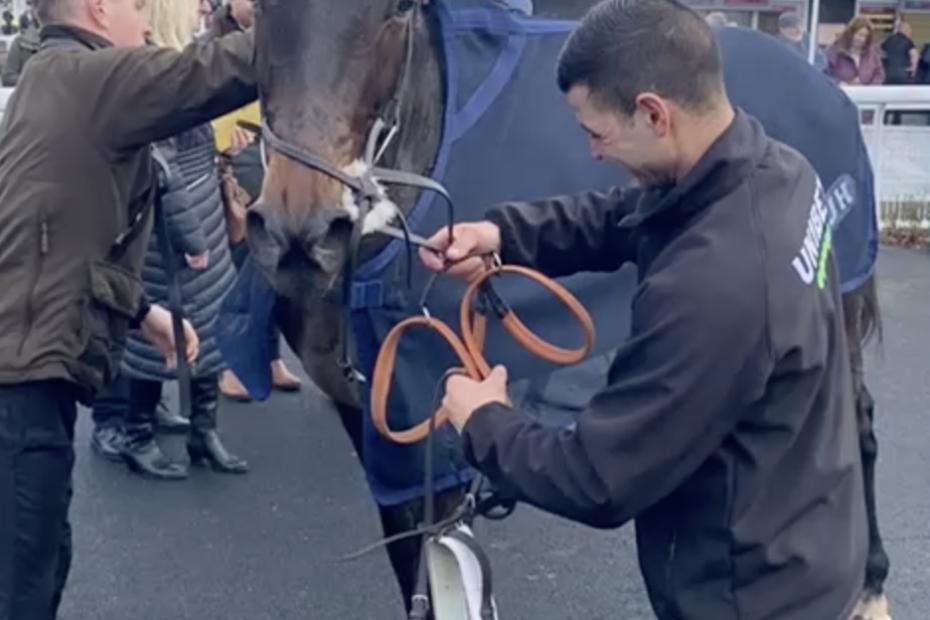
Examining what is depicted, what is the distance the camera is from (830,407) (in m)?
2.43

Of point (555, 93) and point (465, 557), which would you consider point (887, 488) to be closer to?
point (555, 93)

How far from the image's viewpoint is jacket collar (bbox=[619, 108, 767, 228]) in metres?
2.30

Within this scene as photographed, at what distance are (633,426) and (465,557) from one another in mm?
515

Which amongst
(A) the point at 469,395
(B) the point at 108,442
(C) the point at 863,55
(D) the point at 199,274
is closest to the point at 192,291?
(D) the point at 199,274

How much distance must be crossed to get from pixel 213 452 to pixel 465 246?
3.32m

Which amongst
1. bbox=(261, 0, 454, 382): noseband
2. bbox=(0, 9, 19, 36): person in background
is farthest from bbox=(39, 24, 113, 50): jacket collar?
bbox=(0, 9, 19, 36): person in background

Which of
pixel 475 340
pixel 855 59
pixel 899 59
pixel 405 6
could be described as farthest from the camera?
pixel 899 59

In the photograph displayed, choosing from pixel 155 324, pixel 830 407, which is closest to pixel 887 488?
pixel 155 324

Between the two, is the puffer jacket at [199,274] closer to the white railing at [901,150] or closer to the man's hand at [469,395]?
the man's hand at [469,395]

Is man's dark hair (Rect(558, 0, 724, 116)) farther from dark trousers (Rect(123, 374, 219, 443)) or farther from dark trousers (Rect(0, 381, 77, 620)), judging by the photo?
dark trousers (Rect(123, 374, 219, 443))

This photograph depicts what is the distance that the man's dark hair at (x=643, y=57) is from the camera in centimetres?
226

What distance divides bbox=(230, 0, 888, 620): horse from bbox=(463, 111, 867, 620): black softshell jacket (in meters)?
0.62

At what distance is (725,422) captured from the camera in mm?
2271

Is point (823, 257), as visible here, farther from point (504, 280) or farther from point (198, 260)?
point (198, 260)
